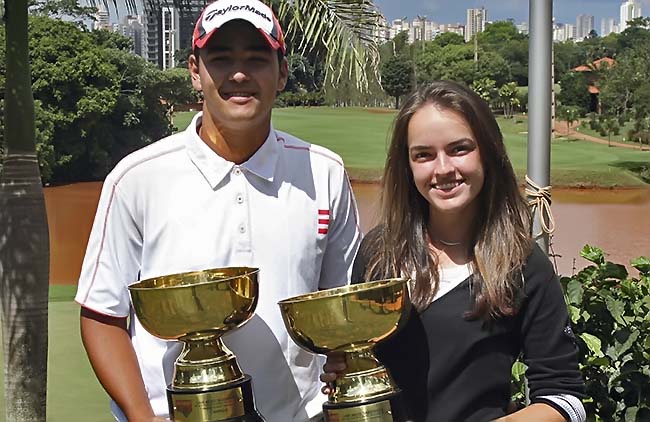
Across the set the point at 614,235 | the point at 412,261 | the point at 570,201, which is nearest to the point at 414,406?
the point at 412,261

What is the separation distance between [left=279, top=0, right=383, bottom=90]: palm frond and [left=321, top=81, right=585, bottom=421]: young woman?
3106 millimetres

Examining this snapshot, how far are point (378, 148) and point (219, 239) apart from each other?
20.6 metres

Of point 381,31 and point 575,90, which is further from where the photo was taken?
point 575,90

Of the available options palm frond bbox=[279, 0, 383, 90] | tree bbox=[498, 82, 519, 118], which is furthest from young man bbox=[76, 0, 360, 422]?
tree bbox=[498, 82, 519, 118]

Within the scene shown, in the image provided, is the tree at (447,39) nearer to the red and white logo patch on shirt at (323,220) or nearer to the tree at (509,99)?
the tree at (509,99)

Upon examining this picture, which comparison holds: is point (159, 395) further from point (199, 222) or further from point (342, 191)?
point (342, 191)

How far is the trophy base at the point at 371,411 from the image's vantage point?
5.14 ft

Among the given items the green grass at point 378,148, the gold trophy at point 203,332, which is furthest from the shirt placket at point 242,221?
the green grass at point 378,148

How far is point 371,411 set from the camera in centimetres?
156

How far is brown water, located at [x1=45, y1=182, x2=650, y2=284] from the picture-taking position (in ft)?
41.8

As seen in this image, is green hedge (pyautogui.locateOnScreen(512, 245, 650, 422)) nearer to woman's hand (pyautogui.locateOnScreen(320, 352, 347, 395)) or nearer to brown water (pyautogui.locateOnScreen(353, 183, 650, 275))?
woman's hand (pyautogui.locateOnScreen(320, 352, 347, 395))

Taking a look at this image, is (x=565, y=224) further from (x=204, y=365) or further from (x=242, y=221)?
(x=204, y=365)

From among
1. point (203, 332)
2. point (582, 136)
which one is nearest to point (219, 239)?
point (203, 332)

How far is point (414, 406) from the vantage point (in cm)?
167
